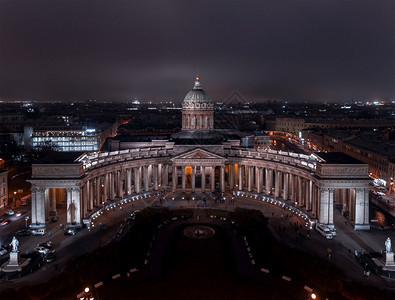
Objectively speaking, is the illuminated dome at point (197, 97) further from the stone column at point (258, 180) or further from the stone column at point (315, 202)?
the stone column at point (315, 202)

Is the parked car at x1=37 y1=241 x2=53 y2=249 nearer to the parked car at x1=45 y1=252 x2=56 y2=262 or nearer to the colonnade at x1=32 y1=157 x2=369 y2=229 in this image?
the parked car at x1=45 y1=252 x2=56 y2=262

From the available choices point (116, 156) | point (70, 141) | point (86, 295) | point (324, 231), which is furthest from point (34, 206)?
point (70, 141)

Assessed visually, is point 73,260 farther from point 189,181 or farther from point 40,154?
point 40,154

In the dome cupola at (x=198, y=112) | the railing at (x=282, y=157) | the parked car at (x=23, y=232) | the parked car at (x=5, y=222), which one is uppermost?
the dome cupola at (x=198, y=112)

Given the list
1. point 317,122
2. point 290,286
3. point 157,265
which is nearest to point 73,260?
point 157,265

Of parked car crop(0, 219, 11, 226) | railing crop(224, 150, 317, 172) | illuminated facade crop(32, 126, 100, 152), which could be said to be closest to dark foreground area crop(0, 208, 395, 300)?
railing crop(224, 150, 317, 172)

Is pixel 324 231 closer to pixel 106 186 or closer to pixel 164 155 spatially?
pixel 106 186

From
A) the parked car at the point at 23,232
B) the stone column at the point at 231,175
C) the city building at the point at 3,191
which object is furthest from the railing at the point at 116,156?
the city building at the point at 3,191
